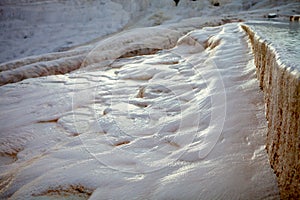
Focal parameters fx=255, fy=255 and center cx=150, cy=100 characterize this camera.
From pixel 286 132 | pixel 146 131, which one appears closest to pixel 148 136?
pixel 146 131

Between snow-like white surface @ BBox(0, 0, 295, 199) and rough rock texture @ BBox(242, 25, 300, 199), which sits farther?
snow-like white surface @ BBox(0, 0, 295, 199)

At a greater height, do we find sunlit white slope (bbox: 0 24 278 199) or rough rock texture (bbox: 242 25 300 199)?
rough rock texture (bbox: 242 25 300 199)

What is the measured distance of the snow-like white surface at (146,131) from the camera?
121 centimetres

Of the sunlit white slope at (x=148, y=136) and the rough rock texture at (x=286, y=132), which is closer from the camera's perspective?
the rough rock texture at (x=286, y=132)

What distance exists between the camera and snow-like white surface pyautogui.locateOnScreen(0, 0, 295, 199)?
1.21m

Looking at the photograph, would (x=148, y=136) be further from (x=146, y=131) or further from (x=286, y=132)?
(x=286, y=132)

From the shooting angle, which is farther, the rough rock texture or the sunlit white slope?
the sunlit white slope

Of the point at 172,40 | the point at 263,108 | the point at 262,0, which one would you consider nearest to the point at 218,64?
the point at 263,108

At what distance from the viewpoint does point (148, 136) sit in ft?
5.62

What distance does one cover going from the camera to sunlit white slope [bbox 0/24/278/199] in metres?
1.20

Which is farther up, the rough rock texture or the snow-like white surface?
the rough rock texture

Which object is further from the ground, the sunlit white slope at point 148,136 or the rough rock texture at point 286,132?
the rough rock texture at point 286,132

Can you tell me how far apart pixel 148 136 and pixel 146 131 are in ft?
0.26

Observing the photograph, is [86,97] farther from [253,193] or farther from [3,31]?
[3,31]
